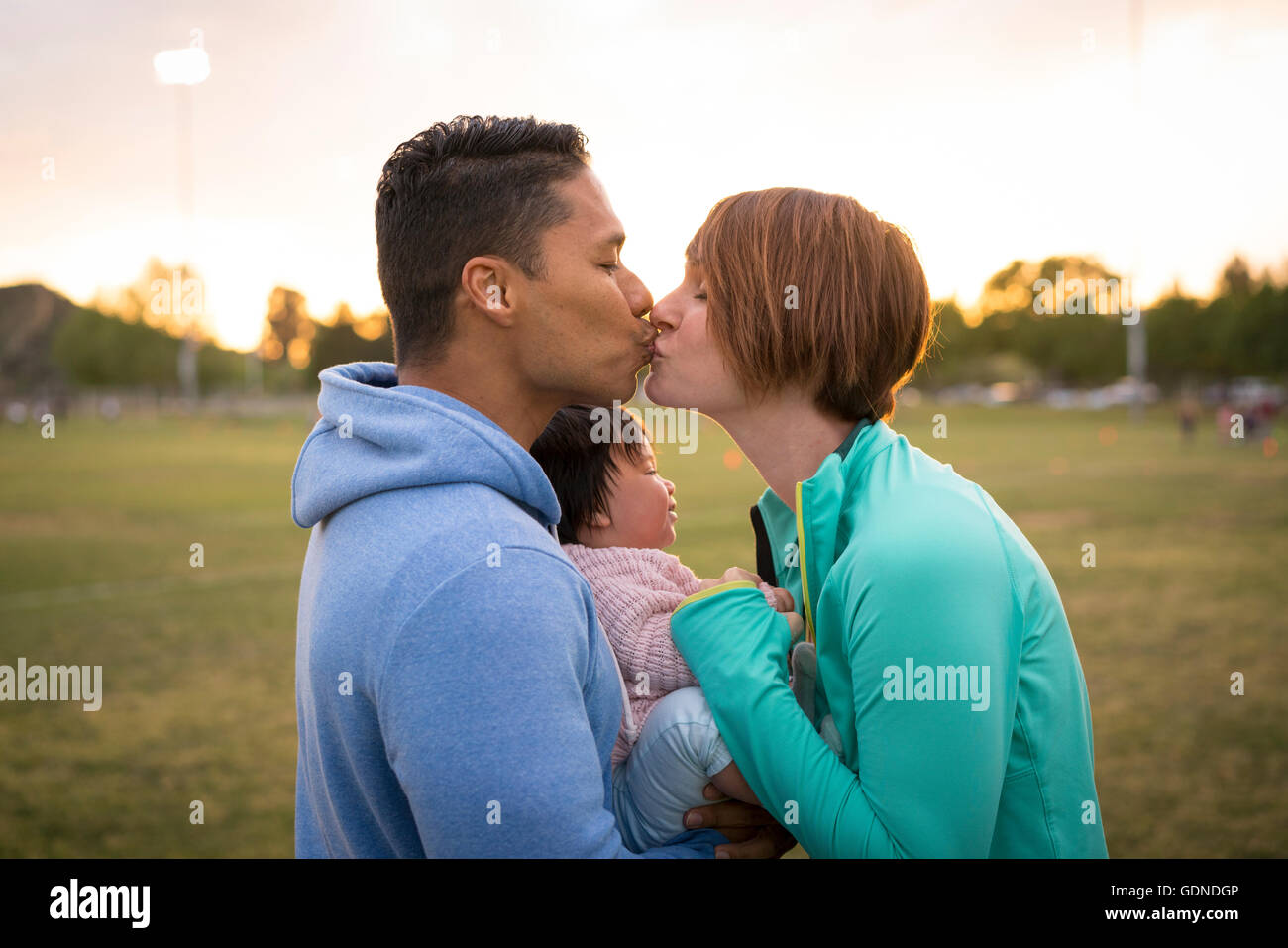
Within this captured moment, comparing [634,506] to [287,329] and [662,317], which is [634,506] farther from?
[287,329]

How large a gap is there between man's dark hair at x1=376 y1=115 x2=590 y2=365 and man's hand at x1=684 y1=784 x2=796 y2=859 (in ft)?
3.80

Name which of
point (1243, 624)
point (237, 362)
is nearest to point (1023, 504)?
point (1243, 624)

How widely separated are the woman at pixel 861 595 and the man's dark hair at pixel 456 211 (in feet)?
1.53

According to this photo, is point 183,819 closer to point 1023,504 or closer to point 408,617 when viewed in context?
point 408,617

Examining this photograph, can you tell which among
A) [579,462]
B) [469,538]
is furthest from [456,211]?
[579,462]

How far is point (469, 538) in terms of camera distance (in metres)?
1.71

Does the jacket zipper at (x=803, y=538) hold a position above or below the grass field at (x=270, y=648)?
above

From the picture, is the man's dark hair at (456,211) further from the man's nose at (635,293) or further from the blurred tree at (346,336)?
the blurred tree at (346,336)

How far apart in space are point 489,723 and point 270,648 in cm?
942

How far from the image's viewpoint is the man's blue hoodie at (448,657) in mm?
1638

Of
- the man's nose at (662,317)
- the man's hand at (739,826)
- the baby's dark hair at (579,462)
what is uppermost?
the man's nose at (662,317)

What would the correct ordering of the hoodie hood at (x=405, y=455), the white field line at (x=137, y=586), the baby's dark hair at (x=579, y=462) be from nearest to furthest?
the hoodie hood at (x=405, y=455) < the baby's dark hair at (x=579, y=462) < the white field line at (x=137, y=586)

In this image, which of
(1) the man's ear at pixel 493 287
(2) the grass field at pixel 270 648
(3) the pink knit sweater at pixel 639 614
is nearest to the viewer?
(1) the man's ear at pixel 493 287

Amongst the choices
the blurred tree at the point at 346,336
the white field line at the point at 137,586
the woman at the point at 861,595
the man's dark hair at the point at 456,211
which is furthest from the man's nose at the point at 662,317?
the blurred tree at the point at 346,336
